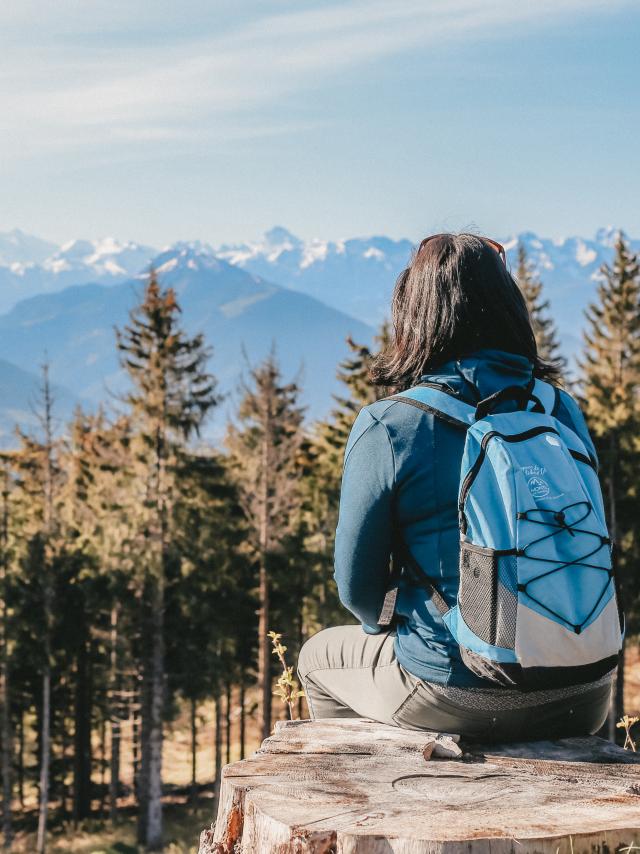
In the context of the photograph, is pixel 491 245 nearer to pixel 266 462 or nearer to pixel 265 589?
pixel 266 462

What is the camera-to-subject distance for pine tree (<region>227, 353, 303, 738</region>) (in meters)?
25.2

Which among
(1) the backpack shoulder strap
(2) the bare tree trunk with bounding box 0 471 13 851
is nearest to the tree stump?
(1) the backpack shoulder strap

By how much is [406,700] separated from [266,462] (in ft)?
71.2

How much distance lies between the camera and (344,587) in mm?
3545

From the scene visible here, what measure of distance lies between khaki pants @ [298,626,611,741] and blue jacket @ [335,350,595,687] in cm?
11

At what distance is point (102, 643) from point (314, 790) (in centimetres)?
2769

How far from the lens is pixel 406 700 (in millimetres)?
3539

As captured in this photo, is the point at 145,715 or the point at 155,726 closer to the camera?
the point at 155,726

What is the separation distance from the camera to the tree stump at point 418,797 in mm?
2652

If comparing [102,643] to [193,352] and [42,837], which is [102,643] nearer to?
[42,837]

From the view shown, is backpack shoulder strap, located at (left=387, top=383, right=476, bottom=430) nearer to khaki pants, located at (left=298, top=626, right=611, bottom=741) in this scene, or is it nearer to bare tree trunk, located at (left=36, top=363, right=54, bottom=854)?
khaki pants, located at (left=298, top=626, right=611, bottom=741)

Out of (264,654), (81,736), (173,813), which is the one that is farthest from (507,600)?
(173,813)

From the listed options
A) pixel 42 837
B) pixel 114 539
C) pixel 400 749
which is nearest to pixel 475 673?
pixel 400 749

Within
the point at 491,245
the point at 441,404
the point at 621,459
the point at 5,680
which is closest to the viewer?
the point at 441,404
